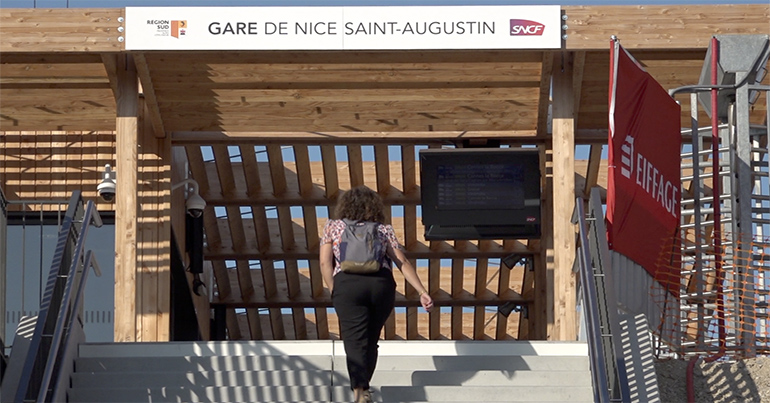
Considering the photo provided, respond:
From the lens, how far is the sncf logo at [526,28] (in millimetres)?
10820

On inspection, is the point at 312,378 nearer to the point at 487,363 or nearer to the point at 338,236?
the point at 338,236

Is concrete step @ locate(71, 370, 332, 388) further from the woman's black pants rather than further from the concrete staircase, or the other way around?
the woman's black pants

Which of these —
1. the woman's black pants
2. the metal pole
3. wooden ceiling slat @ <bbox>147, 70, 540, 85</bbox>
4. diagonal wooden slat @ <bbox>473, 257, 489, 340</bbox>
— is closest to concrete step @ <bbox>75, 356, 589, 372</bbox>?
the woman's black pants

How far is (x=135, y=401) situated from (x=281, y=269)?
1158 cm

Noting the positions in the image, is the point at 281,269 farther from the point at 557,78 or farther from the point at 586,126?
the point at 557,78

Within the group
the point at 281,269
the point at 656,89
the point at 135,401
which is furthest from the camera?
the point at 281,269

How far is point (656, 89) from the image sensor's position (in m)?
10.6

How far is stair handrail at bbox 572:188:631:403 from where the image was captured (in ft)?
22.9

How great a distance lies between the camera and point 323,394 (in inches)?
308

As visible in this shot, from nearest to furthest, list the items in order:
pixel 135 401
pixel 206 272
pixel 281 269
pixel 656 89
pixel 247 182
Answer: pixel 135 401 → pixel 656 89 → pixel 247 182 → pixel 206 272 → pixel 281 269

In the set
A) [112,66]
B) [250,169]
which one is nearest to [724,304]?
[112,66]

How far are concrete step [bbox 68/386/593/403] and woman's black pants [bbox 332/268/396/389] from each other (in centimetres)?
32

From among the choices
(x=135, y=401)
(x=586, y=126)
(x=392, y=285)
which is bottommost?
(x=135, y=401)

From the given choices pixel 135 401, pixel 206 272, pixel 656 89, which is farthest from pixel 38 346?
pixel 206 272
